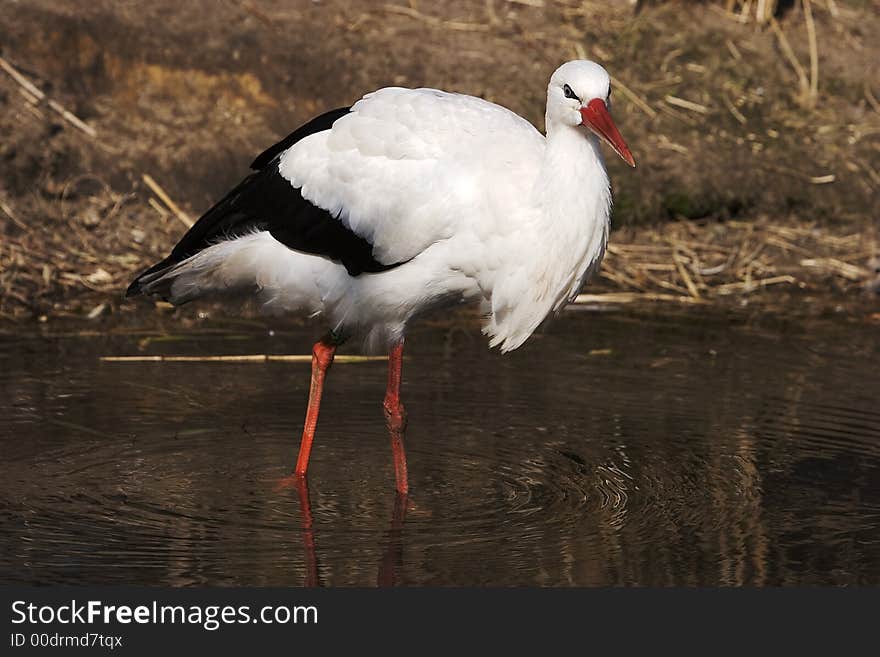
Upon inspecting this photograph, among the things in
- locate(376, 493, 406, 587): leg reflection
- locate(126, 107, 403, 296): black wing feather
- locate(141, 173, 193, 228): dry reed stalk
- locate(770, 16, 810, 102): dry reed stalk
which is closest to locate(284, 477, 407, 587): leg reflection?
locate(376, 493, 406, 587): leg reflection

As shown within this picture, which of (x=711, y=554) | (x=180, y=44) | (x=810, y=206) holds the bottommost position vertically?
(x=711, y=554)

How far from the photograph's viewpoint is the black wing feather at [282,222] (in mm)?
6133

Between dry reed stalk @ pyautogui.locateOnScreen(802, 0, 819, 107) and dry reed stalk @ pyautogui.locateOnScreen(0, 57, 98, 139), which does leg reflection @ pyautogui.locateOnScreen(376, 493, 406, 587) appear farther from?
dry reed stalk @ pyautogui.locateOnScreen(802, 0, 819, 107)

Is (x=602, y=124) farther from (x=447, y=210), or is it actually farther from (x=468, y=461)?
(x=468, y=461)

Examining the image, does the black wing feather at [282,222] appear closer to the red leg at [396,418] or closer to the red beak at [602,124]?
the red leg at [396,418]

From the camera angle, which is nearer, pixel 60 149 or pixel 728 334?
pixel 728 334

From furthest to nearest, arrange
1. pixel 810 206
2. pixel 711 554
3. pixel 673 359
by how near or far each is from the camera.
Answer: pixel 810 206, pixel 673 359, pixel 711 554

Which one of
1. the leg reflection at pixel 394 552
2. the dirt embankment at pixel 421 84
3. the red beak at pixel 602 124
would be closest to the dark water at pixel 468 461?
the leg reflection at pixel 394 552

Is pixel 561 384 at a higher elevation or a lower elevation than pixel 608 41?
lower

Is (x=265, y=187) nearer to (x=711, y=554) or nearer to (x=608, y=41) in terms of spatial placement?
(x=711, y=554)

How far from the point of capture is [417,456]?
→ 21.5 ft

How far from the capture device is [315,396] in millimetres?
6621

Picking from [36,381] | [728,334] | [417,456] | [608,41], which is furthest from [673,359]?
[608,41]

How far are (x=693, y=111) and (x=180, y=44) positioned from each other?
3.41m
